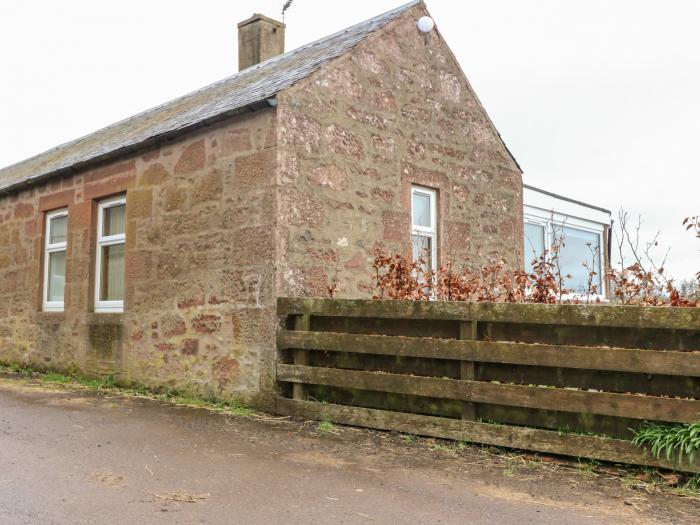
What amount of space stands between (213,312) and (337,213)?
1772 millimetres

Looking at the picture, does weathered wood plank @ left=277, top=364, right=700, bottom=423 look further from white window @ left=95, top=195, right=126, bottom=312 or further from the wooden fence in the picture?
white window @ left=95, top=195, right=126, bottom=312

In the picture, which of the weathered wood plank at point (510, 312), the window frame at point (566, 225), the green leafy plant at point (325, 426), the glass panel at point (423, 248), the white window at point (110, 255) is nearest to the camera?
the weathered wood plank at point (510, 312)

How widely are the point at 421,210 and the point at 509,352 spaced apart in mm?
4117

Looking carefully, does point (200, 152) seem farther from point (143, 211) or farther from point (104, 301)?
point (104, 301)

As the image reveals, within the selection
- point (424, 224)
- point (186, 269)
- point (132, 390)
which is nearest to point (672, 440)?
point (424, 224)

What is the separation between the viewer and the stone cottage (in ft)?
23.3

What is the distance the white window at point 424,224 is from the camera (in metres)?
8.79

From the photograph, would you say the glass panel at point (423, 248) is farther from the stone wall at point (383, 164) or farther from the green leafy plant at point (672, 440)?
the green leafy plant at point (672, 440)

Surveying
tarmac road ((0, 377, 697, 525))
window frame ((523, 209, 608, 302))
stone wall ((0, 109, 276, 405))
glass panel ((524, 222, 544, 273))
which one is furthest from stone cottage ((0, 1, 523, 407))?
window frame ((523, 209, 608, 302))

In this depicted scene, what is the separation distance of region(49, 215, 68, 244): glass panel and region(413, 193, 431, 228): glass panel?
555cm

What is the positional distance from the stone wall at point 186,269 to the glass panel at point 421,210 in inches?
101

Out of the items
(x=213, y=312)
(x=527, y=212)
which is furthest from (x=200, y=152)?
(x=527, y=212)

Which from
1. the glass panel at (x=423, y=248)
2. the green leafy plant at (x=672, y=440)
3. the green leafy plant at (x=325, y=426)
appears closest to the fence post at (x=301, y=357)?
the green leafy plant at (x=325, y=426)

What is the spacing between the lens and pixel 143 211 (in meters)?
8.57
